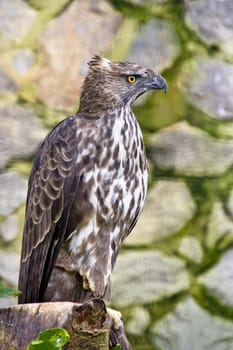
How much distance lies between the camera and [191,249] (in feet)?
Result: 16.3

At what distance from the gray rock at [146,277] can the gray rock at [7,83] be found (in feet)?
2.98

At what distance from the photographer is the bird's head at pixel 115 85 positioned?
3859 millimetres

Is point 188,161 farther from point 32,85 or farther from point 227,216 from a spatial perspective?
point 32,85

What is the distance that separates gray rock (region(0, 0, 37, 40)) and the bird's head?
1178 millimetres

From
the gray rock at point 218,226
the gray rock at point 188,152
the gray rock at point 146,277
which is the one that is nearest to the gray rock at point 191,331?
the gray rock at point 146,277

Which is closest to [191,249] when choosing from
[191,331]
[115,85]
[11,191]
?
[191,331]

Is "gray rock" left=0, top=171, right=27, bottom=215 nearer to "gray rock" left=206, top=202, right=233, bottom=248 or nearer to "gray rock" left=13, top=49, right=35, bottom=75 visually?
"gray rock" left=13, top=49, right=35, bottom=75

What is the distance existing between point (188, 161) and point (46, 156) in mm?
1361

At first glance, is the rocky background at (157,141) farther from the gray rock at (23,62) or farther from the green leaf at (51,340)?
the green leaf at (51,340)

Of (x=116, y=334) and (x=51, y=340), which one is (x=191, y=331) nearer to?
(x=116, y=334)

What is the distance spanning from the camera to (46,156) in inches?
147

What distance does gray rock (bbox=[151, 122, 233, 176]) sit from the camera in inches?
196

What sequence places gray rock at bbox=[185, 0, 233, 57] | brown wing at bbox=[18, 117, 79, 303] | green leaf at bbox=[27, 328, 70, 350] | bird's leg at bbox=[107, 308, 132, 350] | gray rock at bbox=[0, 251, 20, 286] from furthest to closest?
gray rock at bbox=[185, 0, 233, 57]
gray rock at bbox=[0, 251, 20, 286]
brown wing at bbox=[18, 117, 79, 303]
bird's leg at bbox=[107, 308, 132, 350]
green leaf at bbox=[27, 328, 70, 350]

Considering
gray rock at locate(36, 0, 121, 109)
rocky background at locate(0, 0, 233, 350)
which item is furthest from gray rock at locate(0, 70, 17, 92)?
gray rock at locate(36, 0, 121, 109)
